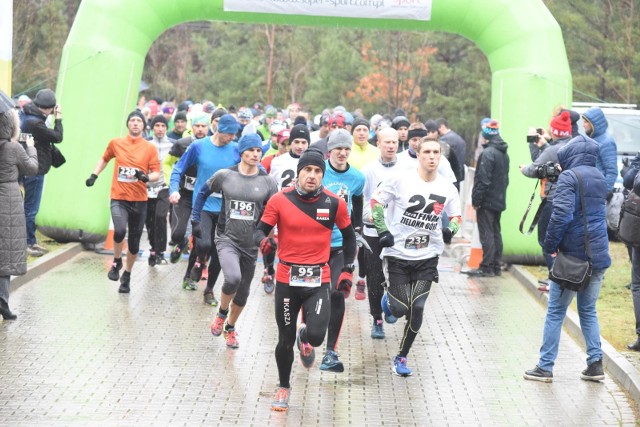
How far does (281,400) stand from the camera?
8.48 metres

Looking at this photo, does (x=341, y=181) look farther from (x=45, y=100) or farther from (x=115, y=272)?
(x=45, y=100)

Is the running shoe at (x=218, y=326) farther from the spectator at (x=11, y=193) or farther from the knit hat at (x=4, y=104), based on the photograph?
the knit hat at (x=4, y=104)

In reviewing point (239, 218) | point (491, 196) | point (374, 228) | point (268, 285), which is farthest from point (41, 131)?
point (491, 196)

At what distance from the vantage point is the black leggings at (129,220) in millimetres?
13305

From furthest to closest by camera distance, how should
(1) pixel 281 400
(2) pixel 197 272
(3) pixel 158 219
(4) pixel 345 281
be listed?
(3) pixel 158 219 < (2) pixel 197 272 < (4) pixel 345 281 < (1) pixel 281 400

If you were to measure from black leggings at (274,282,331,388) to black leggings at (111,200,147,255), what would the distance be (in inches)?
198

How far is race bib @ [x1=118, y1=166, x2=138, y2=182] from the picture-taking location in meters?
13.4

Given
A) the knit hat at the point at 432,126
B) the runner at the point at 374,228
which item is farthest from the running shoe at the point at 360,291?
the knit hat at the point at 432,126

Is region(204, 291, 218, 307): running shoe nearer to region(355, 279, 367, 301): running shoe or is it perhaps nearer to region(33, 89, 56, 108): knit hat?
region(355, 279, 367, 301): running shoe

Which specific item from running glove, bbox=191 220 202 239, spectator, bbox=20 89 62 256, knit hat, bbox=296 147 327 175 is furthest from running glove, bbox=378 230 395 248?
spectator, bbox=20 89 62 256

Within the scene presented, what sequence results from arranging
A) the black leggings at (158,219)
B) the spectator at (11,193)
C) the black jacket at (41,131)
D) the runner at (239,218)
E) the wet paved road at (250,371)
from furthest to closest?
the black leggings at (158,219)
the black jacket at (41,131)
the spectator at (11,193)
the runner at (239,218)
the wet paved road at (250,371)

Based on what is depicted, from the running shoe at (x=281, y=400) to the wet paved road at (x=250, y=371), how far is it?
7cm

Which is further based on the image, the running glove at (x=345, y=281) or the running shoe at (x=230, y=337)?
the running shoe at (x=230, y=337)

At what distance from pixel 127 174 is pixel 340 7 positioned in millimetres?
5090
